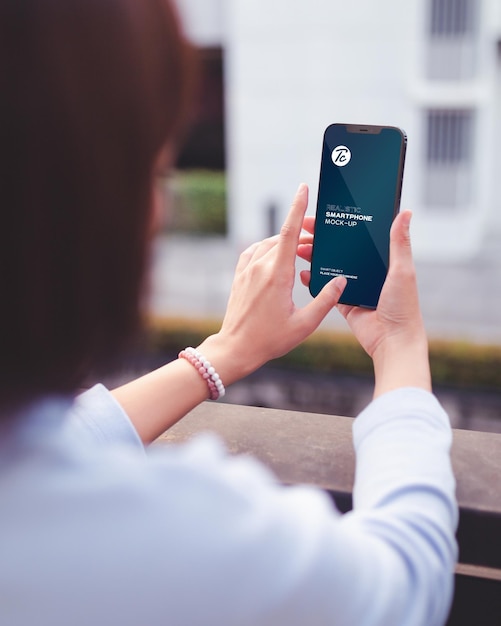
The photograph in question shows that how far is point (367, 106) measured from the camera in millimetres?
9281

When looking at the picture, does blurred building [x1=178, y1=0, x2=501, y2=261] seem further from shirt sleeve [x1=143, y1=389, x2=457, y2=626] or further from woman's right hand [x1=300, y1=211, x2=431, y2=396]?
shirt sleeve [x1=143, y1=389, x2=457, y2=626]

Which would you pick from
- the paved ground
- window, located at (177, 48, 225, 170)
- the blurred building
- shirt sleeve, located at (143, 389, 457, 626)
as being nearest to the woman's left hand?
shirt sleeve, located at (143, 389, 457, 626)

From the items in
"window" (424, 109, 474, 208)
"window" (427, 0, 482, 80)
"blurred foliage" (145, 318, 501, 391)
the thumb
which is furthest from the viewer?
"window" (424, 109, 474, 208)

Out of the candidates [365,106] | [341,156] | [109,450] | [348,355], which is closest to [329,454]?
[341,156]

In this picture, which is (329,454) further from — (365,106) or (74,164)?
(365,106)

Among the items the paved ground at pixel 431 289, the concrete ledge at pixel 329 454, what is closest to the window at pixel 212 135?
the paved ground at pixel 431 289

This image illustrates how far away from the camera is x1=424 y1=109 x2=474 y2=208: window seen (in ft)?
29.8

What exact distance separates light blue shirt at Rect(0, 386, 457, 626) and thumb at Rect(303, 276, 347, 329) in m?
0.32

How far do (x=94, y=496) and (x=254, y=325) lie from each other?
38 cm

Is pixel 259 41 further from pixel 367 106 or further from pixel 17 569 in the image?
pixel 17 569

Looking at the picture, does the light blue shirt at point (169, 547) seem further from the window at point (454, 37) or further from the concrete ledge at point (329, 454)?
the window at point (454, 37)

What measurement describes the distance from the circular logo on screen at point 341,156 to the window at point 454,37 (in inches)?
345

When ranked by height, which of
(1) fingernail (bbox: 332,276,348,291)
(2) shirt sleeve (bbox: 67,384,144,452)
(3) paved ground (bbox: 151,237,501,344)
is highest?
Answer: (1) fingernail (bbox: 332,276,348,291)

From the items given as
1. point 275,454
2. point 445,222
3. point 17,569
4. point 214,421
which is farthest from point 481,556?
point 445,222
